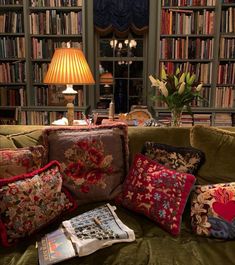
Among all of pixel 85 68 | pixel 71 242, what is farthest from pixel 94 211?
pixel 85 68

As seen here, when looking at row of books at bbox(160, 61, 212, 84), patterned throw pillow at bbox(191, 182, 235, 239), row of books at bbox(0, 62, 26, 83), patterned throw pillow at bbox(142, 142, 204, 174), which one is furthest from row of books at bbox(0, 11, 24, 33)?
patterned throw pillow at bbox(191, 182, 235, 239)

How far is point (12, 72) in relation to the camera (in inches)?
153

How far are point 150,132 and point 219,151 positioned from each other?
0.41m

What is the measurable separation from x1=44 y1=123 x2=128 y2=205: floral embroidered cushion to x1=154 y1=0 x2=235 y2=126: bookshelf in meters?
2.19

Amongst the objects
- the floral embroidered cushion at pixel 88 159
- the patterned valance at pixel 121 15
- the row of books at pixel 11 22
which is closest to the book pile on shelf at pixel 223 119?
the patterned valance at pixel 121 15

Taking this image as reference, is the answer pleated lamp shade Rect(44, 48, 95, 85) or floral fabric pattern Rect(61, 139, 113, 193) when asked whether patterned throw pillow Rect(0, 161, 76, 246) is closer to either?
floral fabric pattern Rect(61, 139, 113, 193)

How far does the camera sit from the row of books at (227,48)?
3712 millimetres

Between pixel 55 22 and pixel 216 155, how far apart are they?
2.82m

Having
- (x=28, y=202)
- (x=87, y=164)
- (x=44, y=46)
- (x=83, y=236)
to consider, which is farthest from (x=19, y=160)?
(x=44, y=46)

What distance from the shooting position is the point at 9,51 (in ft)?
12.6

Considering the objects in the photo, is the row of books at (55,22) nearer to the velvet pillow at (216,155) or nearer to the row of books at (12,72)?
the row of books at (12,72)

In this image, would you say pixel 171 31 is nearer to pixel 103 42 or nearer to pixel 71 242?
pixel 103 42

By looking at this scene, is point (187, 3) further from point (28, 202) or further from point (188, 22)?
point (28, 202)

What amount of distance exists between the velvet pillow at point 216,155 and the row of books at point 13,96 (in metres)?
2.78
